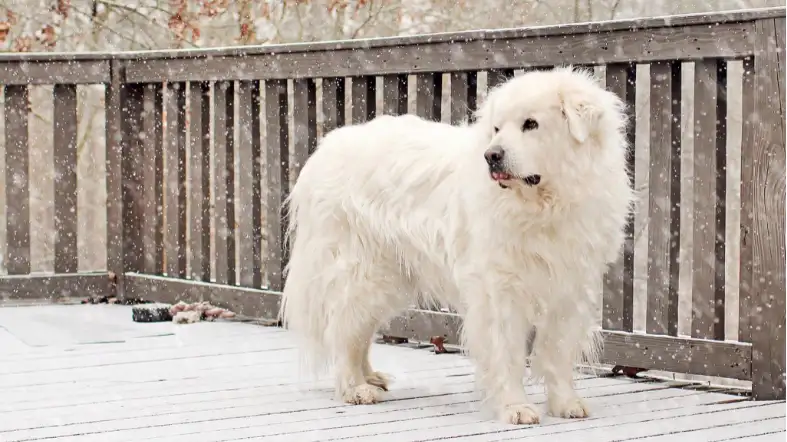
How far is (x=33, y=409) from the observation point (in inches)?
132

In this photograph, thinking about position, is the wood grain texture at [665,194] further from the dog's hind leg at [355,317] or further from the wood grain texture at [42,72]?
the wood grain texture at [42,72]

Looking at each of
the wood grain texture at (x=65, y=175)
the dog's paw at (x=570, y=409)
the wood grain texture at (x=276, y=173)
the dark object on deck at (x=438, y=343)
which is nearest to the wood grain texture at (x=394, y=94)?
the wood grain texture at (x=276, y=173)

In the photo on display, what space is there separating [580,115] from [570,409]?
0.90 metres

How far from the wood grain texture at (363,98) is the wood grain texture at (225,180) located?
0.86m

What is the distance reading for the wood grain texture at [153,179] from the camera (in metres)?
5.68

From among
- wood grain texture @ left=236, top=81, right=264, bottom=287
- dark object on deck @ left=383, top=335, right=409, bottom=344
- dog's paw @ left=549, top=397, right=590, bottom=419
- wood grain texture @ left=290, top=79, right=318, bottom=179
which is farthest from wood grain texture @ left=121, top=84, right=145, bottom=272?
dog's paw @ left=549, top=397, right=590, bottom=419

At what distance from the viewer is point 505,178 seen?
299cm

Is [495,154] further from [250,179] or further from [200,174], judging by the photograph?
[200,174]

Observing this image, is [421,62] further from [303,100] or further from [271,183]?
[271,183]

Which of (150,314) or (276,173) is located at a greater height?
(276,173)

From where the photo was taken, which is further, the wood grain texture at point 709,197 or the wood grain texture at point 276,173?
the wood grain texture at point 276,173

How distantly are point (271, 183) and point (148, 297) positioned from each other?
119 centimetres

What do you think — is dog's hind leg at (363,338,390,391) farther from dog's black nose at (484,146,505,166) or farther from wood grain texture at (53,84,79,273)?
wood grain texture at (53,84,79,273)

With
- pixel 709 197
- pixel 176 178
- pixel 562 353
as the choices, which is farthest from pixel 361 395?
pixel 176 178
